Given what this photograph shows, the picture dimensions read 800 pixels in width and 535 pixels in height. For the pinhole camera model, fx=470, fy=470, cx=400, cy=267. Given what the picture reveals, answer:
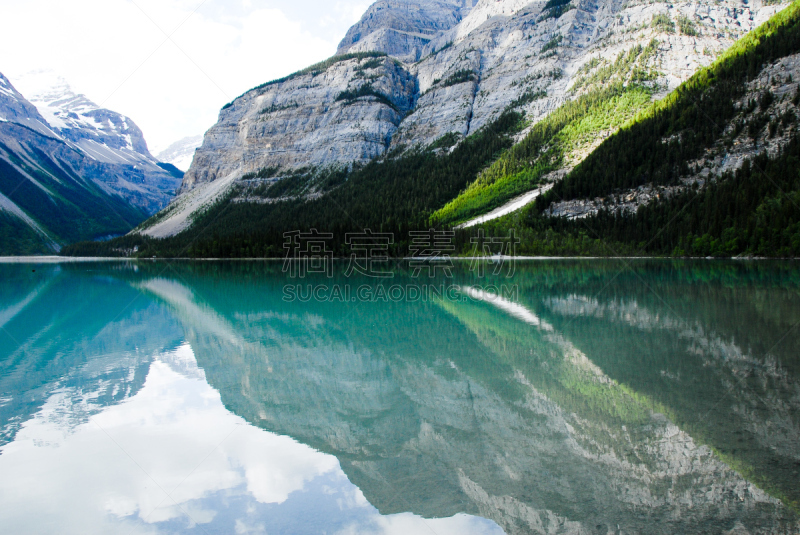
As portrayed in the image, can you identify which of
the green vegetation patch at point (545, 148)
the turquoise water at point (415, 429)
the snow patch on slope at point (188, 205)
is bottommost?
the turquoise water at point (415, 429)

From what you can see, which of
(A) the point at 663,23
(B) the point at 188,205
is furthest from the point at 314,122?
(A) the point at 663,23

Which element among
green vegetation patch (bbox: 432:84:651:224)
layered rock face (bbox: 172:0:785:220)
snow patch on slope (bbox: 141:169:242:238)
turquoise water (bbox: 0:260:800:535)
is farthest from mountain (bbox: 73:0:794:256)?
turquoise water (bbox: 0:260:800:535)

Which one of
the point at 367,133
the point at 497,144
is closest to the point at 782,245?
the point at 497,144

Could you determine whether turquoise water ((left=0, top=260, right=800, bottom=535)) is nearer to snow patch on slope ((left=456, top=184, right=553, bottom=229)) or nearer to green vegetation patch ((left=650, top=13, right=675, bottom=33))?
snow patch on slope ((left=456, top=184, right=553, bottom=229))

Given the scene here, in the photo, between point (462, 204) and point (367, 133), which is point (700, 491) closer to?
point (462, 204)

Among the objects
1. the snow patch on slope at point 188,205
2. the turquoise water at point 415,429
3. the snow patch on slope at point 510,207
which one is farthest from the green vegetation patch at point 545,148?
the snow patch on slope at point 188,205

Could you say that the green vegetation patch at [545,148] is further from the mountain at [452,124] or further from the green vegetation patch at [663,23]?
the green vegetation patch at [663,23]

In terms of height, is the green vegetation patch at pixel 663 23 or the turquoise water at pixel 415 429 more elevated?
the green vegetation patch at pixel 663 23
